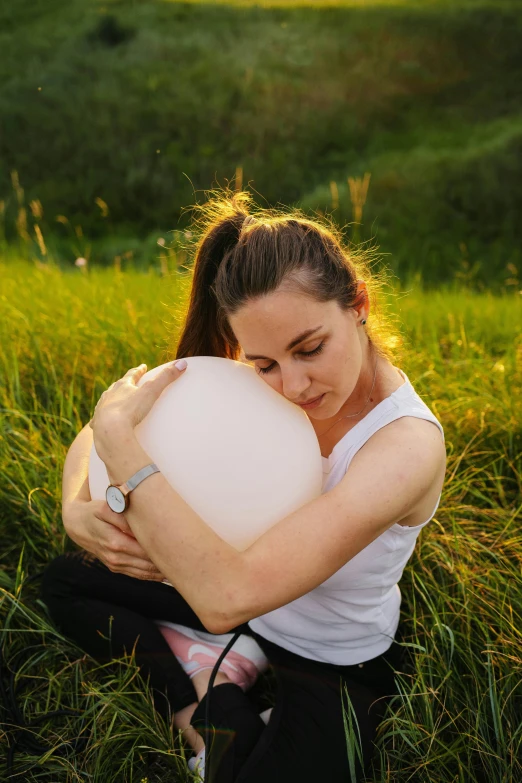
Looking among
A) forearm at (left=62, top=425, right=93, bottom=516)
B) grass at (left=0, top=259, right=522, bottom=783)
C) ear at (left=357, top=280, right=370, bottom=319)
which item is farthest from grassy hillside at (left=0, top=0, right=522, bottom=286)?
forearm at (left=62, top=425, right=93, bottom=516)

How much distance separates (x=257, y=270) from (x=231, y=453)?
0.48 metres

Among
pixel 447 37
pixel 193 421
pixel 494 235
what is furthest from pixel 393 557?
pixel 447 37

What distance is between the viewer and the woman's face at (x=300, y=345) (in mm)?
1792

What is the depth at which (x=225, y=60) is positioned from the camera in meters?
9.74

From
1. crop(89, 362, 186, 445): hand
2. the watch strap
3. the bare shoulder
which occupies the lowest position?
the bare shoulder

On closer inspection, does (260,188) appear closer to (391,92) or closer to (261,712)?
(391,92)

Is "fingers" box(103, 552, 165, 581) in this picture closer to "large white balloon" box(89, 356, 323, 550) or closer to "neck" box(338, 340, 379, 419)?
"large white balloon" box(89, 356, 323, 550)

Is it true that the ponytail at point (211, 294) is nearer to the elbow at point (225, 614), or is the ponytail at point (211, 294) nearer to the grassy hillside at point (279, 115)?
the elbow at point (225, 614)

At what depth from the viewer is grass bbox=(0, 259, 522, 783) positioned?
206 centimetres

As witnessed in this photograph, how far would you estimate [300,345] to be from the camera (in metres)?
1.81

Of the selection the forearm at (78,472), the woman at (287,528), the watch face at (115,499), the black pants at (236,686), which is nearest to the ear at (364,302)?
the woman at (287,528)

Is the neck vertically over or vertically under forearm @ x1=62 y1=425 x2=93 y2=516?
over

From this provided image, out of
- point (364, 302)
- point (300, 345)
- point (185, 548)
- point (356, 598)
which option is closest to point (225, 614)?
point (185, 548)

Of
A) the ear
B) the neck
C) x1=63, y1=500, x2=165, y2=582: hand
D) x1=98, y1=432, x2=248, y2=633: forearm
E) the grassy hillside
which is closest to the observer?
x1=98, y1=432, x2=248, y2=633: forearm
